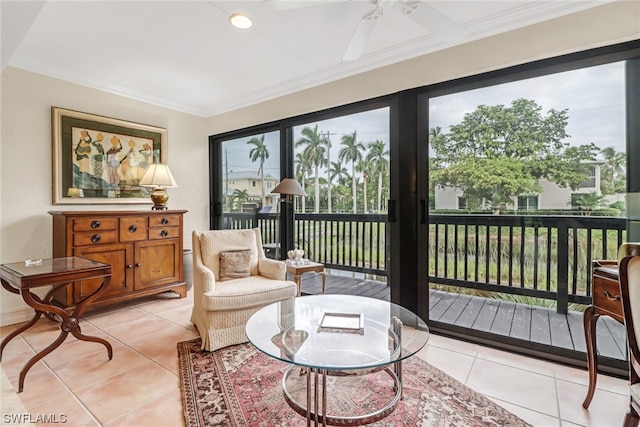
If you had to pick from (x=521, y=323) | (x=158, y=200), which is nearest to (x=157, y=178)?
(x=158, y=200)

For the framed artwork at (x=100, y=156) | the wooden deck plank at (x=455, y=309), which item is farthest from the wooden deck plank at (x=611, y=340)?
the framed artwork at (x=100, y=156)

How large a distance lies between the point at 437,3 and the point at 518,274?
7.06ft

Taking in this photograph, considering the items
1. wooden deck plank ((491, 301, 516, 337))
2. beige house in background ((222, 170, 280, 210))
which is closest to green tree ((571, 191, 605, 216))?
wooden deck plank ((491, 301, 516, 337))

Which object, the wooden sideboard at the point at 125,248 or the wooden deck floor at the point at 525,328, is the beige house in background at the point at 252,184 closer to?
the wooden sideboard at the point at 125,248

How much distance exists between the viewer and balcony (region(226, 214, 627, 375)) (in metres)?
2.19

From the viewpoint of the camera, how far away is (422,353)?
2.33 m

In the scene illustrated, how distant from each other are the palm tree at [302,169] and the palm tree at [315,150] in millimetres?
44

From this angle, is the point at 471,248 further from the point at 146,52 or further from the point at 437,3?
the point at 146,52

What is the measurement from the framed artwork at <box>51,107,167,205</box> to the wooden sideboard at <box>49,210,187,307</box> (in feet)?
1.46

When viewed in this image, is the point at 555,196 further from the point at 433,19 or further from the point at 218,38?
the point at 218,38

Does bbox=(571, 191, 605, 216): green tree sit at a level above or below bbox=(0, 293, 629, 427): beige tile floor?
above

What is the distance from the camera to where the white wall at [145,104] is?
2090 mm

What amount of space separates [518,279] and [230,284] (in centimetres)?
237

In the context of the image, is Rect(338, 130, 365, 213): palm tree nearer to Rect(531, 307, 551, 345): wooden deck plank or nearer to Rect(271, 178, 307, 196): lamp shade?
Rect(271, 178, 307, 196): lamp shade
